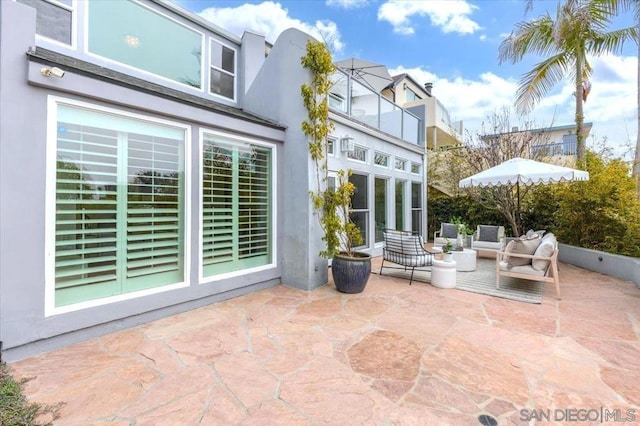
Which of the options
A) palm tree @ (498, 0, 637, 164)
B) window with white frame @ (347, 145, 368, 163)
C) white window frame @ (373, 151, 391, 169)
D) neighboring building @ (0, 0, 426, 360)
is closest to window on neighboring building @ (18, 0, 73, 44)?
neighboring building @ (0, 0, 426, 360)

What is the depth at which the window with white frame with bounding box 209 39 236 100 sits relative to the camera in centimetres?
764

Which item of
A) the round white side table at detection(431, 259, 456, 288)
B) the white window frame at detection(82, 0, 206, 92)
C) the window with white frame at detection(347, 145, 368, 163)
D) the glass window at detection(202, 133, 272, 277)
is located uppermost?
the white window frame at detection(82, 0, 206, 92)

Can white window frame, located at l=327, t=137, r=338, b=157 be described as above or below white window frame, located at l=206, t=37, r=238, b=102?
below

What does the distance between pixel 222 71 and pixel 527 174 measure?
8065 mm

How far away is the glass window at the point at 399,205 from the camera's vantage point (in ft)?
35.3

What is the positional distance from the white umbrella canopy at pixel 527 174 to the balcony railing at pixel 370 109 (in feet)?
11.8

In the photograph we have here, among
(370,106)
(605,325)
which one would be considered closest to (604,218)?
(605,325)

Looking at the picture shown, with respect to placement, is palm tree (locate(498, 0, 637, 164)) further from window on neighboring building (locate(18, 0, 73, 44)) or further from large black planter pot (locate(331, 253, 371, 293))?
window on neighboring building (locate(18, 0, 73, 44))

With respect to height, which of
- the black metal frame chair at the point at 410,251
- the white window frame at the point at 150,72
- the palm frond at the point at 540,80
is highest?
the palm frond at the point at 540,80

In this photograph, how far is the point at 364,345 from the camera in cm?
367

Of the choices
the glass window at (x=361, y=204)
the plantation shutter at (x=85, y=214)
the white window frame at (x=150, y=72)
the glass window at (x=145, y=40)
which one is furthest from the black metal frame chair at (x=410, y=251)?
the glass window at (x=145, y=40)

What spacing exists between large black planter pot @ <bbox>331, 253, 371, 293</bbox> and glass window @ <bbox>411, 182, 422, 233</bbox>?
6845 mm

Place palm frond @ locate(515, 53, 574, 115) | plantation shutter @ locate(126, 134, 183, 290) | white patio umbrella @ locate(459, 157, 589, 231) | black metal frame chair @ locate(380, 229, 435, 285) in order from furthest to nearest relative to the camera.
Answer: palm frond @ locate(515, 53, 574, 115) → white patio umbrella @ locate(459, 157, 589, 231) → black metal frame chair @ locate(380, 229, 435, 285) → plantation shutter @ locate(126, 134, 183, 290)

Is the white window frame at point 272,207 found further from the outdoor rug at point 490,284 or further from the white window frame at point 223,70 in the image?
the outdoor rug at point 490,284
